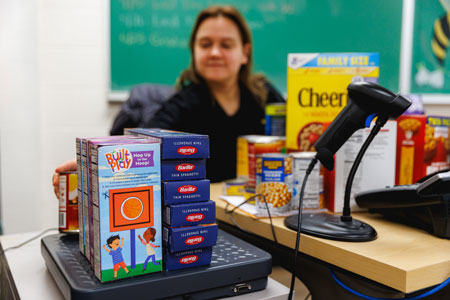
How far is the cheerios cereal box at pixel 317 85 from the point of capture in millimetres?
1282

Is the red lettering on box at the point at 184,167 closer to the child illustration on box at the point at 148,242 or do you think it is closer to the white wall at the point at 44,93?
the child illustration on box at the point at 148,242

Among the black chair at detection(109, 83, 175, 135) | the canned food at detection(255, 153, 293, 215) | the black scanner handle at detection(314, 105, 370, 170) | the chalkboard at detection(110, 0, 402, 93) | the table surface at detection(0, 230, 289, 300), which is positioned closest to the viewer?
the table surface at detection(0, 230, 289, 300)

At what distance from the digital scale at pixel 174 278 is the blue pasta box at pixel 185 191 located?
13cm

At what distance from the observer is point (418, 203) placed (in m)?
0.99

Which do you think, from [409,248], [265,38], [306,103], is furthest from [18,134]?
[409,248]

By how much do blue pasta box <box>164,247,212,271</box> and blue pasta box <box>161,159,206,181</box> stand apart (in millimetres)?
137

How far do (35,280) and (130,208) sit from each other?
0.33 metres

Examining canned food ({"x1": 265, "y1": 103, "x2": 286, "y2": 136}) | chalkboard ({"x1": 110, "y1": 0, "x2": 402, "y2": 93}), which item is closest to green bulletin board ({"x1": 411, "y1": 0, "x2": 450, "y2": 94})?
chalkboard ({"x1": 110, "y1": 0, "x2": 402, "y2": 93})

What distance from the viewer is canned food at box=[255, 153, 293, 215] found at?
44.3 inches

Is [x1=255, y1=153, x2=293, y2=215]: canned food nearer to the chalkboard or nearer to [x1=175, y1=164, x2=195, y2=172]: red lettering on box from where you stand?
[x1=175, y1=164, x2=195, y2=172]: red lettering on box

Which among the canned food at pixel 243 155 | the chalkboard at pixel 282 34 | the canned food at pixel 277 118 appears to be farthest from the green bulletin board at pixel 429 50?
the canned food at pixel 243 155

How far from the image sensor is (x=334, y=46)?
9.53ft

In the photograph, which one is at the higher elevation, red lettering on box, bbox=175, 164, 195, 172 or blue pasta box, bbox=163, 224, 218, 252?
red lettering on box, bbox=175, 164, 195, 172

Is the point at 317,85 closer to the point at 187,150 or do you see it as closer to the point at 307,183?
the point at 307,183
